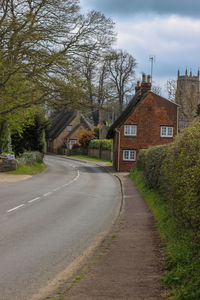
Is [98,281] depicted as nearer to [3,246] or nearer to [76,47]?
[3,246]

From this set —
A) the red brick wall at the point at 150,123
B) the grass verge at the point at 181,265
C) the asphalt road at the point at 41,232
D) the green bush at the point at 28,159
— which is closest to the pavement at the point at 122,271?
the grass verge at the point at 181,265

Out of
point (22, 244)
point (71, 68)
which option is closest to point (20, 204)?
point (22, 244)

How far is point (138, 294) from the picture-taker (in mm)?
5883

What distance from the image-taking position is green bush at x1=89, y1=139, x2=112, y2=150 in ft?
206

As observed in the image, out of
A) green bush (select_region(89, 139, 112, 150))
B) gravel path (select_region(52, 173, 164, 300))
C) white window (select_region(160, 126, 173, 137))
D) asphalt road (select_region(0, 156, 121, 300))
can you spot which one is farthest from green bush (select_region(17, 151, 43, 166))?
gravel path (select_region(52, 173, 164, 300))

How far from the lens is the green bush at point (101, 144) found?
206ft

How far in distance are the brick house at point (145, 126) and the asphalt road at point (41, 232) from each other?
25577mm

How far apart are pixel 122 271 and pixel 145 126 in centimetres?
3974

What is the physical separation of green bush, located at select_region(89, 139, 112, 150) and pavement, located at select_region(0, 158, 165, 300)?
2013 inches

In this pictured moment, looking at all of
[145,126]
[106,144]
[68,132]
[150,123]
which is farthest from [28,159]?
[68,132]

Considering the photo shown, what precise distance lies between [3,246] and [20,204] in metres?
7.48

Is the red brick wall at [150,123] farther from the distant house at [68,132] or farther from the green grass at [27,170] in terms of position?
the distant house at [68,132]

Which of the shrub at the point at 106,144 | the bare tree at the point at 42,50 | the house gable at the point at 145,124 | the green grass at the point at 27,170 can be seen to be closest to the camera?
the bare tree at the point at 42,50

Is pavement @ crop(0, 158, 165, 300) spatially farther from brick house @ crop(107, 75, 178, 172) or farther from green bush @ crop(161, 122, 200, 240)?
brick house @ crop(107, 75, 178, 172)
